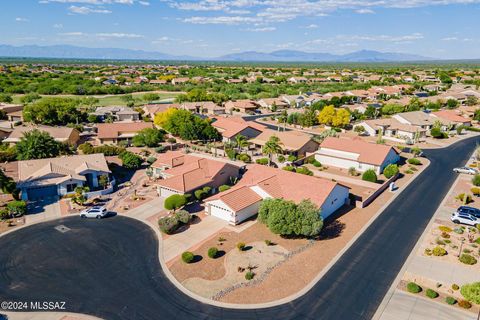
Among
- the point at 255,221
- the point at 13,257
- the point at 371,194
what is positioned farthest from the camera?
the point at 371,194

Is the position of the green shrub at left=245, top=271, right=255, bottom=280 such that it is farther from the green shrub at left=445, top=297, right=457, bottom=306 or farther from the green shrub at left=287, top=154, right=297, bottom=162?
the green shrub at left=287, top=154, right=297, bottom=162

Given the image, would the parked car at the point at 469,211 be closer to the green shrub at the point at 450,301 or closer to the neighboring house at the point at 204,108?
the green shrub at the point at 450,301

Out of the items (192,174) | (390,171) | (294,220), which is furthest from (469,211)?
(192,174)

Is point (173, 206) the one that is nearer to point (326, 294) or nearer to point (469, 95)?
point (326, 294)

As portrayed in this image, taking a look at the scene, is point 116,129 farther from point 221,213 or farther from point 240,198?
point 240,198

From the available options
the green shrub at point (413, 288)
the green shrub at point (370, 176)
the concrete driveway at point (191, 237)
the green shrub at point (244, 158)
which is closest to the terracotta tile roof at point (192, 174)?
the concrete driveway at point (191, 237)

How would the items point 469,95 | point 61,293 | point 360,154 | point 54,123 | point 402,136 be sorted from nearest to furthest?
point 61,293 < point 360,154 < point 402,136 < point 54,123 < point 469,95

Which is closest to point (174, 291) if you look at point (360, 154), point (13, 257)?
point (13, 257)
